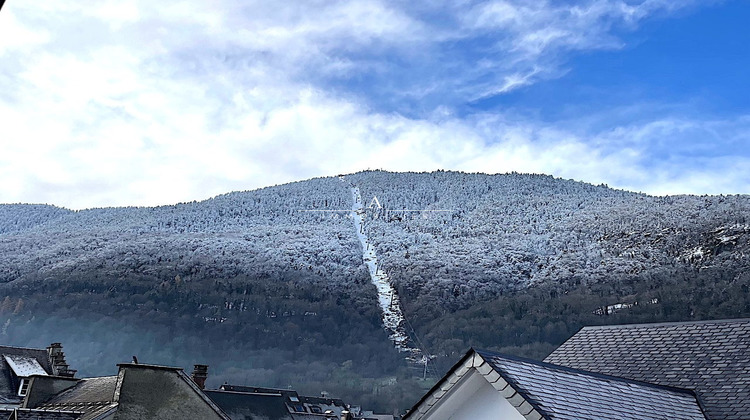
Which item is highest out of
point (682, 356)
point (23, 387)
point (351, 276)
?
point (351, 276)

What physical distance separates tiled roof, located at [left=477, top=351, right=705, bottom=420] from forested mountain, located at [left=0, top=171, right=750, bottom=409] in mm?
78453

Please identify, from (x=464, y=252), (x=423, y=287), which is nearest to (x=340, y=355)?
(x=423, y=287)

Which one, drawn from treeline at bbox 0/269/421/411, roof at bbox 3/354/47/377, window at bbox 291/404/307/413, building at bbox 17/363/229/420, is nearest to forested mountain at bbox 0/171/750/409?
treeline at bbox 0/269/421/411

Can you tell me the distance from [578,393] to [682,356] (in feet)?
13.9

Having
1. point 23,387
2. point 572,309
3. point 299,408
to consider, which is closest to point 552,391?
point 23,387

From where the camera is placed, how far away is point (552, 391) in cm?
781

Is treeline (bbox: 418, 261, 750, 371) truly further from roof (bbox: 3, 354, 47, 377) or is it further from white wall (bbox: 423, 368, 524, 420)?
white wall (bbox: 423, 368, 524, 420)

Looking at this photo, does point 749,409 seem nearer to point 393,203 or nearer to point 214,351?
point 214,351

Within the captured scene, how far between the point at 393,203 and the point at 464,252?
41991 mm

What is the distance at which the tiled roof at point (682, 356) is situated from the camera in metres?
10.3

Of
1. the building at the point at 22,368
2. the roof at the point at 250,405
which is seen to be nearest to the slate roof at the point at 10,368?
the building at the point at 22,368

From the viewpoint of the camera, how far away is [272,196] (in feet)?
653

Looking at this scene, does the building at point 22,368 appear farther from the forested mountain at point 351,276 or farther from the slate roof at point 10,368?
the forested mountain at point 351,276

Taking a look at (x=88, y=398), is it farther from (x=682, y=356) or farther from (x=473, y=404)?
(x=473, y=404)
